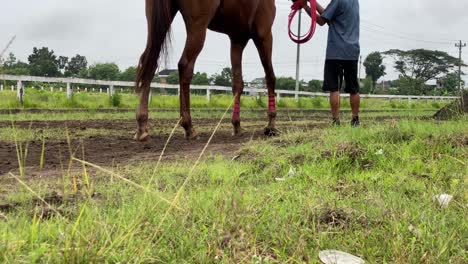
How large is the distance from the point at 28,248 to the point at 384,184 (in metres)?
2.17

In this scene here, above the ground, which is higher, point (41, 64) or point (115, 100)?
point (41, 64)

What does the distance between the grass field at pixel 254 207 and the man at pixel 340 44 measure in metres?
2.34

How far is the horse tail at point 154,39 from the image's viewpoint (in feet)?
16.8

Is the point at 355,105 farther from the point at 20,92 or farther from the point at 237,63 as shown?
the point at 20,92

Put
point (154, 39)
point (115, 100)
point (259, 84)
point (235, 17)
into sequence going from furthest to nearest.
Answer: point (259, 84) < point (115, 100) < point (235, 17) < point (154, 39)

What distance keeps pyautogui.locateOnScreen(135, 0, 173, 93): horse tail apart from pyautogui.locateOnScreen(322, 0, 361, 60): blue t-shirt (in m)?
2.35

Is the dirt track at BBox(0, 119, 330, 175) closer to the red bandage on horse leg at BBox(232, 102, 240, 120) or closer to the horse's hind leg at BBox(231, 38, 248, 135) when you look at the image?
the red bandage on horse leg at BBox(232, 102, 240, 120)

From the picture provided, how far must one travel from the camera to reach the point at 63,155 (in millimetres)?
4273

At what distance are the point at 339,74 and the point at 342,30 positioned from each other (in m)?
0.60

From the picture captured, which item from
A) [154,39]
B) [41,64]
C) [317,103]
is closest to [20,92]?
[41,64]

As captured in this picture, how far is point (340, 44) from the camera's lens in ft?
21.1

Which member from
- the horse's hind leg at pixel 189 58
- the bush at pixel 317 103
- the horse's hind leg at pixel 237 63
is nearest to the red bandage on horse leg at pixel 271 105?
the horse's hind leg at pixel 237 63

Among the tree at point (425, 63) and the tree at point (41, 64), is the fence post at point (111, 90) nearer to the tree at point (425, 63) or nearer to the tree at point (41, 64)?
the tree at point (41, 64)

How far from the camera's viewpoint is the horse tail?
511 centimetres
